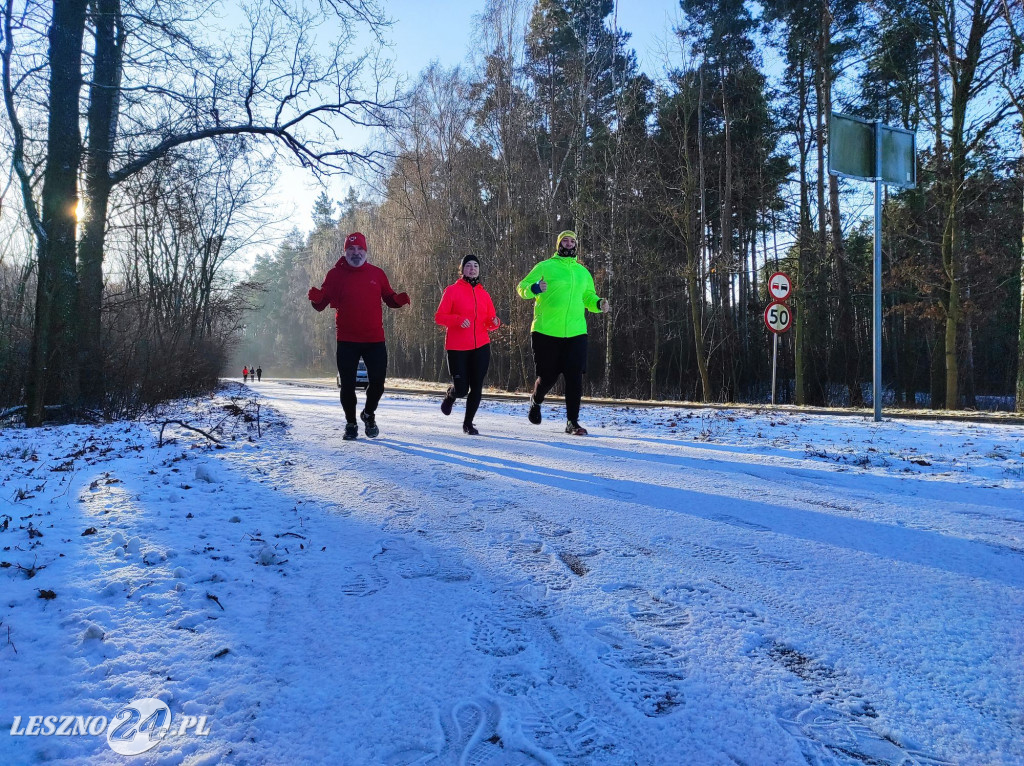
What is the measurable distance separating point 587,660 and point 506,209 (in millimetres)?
20729

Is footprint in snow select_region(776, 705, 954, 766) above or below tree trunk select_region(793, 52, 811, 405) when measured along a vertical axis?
below

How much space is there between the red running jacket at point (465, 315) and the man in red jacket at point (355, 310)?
0.65m

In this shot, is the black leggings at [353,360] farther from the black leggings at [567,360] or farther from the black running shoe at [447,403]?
the black leggings at [567,360]

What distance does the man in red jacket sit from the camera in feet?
18.2

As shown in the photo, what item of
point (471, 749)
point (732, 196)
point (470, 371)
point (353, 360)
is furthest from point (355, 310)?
point (732, 196)

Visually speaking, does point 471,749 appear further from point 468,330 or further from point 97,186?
point 97,186

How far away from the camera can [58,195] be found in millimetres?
6734

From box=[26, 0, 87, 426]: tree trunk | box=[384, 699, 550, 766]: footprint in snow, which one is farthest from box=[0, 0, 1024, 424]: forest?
box=[384, 699, 550, 766]: footprint in snow

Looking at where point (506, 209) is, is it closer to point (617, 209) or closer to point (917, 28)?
point (617, 209)

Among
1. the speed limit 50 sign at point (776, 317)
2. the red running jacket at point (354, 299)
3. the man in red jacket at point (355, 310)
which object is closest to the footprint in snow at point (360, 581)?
the man in red jacket at point (355, 310)

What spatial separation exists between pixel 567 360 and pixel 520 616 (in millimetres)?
4489

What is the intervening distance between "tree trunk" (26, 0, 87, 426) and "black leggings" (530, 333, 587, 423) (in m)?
6.04

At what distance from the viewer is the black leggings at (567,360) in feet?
19.7

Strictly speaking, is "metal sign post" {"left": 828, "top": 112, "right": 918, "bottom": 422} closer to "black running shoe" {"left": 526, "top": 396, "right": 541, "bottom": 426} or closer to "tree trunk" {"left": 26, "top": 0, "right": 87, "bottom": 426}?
"black running shoe" {"left": 526, "top": 396, "right": 541, "bottom": 426}
